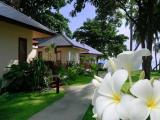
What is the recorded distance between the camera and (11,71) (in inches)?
587

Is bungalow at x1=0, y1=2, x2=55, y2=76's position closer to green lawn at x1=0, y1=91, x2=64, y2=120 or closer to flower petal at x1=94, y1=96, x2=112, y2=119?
→ green lawn at x1=0, y1=91, x2=64, y2=120

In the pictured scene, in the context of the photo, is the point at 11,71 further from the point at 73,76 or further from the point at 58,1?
the point at 58,1

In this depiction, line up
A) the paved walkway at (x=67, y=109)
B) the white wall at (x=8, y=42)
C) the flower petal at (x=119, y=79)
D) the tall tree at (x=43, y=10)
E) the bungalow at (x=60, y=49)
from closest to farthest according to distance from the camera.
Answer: the flower petal at (x=119, y=79), the paved walkway at (x=67, y=109), the white wall at (x=8, y=42), the bungalow at (x=60, y=49), the tall tree at (x=43, y=10)

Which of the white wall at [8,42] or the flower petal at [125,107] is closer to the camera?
the flower petal at [125,107]

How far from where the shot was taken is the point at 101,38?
5641 cm

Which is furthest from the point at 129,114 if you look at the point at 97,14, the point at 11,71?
the point at 97,14

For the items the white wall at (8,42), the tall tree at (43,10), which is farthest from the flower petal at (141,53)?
the tall tree at (43,10)

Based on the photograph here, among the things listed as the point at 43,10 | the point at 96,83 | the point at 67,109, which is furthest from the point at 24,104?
the point at 43,10

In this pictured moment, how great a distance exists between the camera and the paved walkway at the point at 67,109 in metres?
10.1

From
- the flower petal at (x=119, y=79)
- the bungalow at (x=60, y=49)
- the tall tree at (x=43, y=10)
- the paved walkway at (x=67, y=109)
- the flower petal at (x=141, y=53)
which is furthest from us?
the tall tree at (x=43, y=10)

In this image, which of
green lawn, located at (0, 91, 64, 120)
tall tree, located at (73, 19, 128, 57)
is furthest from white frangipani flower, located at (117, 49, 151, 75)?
tall tree, located at (73, 19, 128, 57)

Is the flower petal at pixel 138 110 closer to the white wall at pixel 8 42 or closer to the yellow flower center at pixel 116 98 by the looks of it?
the yellow flower center at pixel 116 98

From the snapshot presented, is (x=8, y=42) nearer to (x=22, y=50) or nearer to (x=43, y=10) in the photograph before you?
(x=22, y=50)

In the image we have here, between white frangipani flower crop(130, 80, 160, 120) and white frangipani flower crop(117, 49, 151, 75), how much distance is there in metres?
0.17
